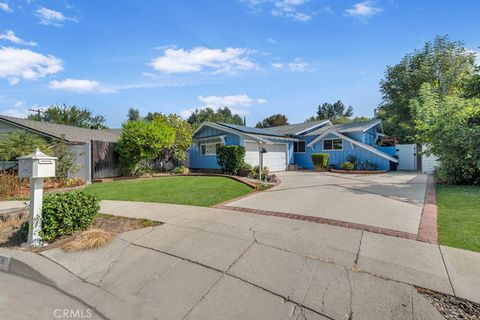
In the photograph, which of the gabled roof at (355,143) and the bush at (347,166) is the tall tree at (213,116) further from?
the bush at (347,166)

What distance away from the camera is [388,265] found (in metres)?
3.37

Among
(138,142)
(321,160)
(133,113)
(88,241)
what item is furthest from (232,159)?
(133,113)

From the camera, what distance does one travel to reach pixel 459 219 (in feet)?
17.4

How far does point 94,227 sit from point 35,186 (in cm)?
144

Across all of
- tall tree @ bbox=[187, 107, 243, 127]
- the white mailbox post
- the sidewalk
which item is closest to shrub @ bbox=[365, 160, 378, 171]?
the sidewalk

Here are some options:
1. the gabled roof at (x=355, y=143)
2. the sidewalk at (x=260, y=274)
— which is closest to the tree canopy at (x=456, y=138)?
the gabled roof at (x=355, y=143)

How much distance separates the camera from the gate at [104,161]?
1452 centimetres

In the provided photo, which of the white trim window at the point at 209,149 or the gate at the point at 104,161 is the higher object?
the white trim window at the point at 209,149

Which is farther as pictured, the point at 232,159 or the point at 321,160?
the point at 321,160

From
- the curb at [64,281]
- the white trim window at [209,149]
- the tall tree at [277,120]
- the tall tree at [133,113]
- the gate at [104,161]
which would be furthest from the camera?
the tall tree at [133,113]

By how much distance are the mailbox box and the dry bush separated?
49.3 inches

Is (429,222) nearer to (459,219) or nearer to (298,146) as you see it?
(459,219)

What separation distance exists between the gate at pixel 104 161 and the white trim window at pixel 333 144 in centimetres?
1524

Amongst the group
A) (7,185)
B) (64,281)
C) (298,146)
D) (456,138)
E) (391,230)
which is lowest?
(64,281)
